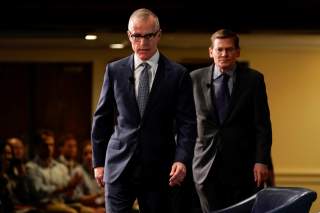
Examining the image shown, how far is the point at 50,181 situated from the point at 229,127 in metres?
4.33

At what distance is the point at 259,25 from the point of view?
283 inches

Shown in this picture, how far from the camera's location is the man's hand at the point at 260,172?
15.4 ft

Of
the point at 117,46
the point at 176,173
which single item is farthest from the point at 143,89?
the point at 117,46

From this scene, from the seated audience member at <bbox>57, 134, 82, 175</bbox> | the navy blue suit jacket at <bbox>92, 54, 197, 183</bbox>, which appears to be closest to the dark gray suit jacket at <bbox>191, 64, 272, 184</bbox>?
the navy blue suit jacket at <bbox>92, 54, 197, 183</bbox>

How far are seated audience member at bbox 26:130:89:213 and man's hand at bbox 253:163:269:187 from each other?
4298 millimetres

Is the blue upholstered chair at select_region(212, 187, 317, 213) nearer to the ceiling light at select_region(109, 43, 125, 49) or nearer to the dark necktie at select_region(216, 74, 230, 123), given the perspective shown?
the dark necktie at select_region(216, 74, 230, 123)

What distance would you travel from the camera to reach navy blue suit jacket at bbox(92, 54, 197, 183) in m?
3.85

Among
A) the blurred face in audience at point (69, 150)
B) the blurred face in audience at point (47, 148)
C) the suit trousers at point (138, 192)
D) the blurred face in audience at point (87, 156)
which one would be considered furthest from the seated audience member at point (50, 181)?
the suit trousers at point (138, 192)

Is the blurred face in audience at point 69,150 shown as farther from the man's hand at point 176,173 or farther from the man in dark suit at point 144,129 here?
the man's hand at point 176,173

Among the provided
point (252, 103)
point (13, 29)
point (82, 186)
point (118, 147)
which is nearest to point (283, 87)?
point (82, 186)

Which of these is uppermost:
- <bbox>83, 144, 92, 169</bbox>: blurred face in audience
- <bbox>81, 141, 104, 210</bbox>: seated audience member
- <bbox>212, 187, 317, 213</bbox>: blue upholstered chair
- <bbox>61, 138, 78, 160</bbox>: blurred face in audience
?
<bbox>212, 187, 317, 213</bbox>: blue upholstered chair

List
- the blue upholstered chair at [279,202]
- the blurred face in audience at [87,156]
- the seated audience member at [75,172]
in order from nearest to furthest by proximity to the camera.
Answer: the blue upholstered chair at [279,202] < the seated audience member at [75,172] < the blurred face in audience at [87,156]

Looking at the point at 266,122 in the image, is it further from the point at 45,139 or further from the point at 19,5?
the point at 45,139

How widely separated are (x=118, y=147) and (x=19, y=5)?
11.5 feet
